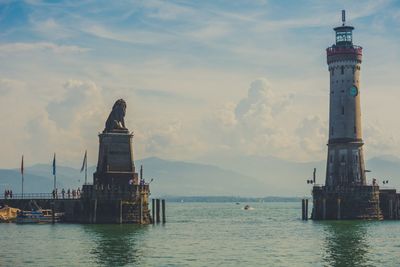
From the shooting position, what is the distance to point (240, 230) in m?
112

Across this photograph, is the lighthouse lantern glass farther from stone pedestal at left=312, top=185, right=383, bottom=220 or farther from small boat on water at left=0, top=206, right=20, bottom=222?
small boat on water at left=0, top=206, right=20, bottom=222

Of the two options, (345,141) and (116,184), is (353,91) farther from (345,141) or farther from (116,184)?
(116,184)

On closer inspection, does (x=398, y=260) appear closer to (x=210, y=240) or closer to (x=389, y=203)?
(x=210, y=240)

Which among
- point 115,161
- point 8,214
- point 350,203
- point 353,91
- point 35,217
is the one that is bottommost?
point 35,217

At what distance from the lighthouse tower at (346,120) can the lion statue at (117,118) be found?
33.4 m

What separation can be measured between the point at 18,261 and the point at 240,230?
49.8 metres

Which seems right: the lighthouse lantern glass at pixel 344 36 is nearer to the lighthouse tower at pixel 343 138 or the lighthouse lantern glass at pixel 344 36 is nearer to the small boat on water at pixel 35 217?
the lighthouse tower at pixel 343 138

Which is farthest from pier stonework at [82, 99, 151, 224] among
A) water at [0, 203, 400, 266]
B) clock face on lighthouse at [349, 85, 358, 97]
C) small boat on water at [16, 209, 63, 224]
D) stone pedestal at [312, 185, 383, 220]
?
clock face on lighthouse at [349, 85, 358, 97]

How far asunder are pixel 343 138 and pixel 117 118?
3530 cm

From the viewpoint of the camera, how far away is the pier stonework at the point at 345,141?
11881 centimetres

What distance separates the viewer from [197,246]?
272 feet

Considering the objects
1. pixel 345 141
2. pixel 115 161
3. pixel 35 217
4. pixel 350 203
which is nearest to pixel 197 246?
pixel 115 161

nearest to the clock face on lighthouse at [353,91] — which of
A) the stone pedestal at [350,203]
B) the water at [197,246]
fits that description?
the stone pedestal at [350,203]

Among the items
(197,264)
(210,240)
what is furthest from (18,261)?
(210,240)
